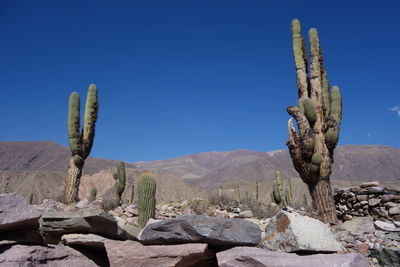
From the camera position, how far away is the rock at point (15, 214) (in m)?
3.54

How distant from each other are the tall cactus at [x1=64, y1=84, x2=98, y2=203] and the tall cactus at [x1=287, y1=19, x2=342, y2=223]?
308 inches

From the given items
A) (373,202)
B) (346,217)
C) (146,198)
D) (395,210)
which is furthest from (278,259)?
(346,217)

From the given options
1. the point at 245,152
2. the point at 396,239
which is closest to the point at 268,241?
the point at 396,239

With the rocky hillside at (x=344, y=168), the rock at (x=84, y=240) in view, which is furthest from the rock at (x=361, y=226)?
the rocky hillside at (x=344, y=168)

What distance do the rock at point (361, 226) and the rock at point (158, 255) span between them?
4856 millimetres

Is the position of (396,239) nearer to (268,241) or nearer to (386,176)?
(268,241)

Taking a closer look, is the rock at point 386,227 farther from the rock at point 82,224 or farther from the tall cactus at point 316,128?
the rock at point 82,224

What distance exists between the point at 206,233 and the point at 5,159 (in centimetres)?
9523

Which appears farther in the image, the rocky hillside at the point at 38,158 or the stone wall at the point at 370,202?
the rocky hillside at the point at 38,158

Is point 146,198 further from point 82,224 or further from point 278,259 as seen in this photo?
point 278,259

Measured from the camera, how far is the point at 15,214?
3.61 meters

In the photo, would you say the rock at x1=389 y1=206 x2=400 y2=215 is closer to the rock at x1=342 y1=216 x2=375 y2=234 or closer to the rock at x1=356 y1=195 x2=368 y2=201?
the rock at x1=342 y1=216 x2=375 y2=234

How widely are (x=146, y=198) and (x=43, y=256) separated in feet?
18.1

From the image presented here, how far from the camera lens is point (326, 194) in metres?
9.88
